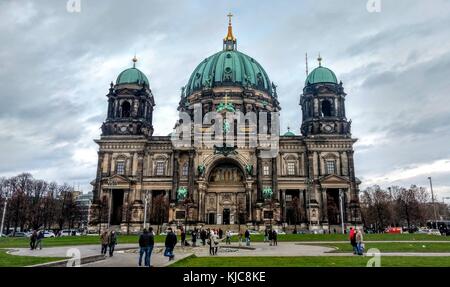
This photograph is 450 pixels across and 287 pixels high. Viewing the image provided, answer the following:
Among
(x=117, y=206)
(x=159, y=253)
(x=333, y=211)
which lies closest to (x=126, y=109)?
(x=117, y=206)

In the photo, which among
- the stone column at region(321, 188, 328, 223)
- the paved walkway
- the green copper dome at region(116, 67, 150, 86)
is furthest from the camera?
the green copper dome at region(116, 67, 150, 86)

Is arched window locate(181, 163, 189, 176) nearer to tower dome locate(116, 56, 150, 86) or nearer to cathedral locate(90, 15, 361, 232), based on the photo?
cathedral locate(90, 15, 361, 232)

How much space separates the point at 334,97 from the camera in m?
67.6

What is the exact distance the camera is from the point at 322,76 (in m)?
69.2

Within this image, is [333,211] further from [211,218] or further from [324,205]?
[211,218]

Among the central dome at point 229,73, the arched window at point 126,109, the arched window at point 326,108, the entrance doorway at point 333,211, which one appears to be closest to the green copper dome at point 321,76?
the arched window at point 326,108

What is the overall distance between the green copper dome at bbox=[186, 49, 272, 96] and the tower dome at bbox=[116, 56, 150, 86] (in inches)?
523

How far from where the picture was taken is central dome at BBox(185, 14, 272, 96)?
257ft

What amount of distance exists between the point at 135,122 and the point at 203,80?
66.8ft

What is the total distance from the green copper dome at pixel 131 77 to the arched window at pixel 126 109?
416 centimetres

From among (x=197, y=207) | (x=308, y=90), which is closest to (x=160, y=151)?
(x=197, y=207)

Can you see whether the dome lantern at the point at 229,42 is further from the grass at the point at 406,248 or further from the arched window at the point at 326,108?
the grass at the point at 406,248

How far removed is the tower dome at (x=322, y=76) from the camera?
68812mm

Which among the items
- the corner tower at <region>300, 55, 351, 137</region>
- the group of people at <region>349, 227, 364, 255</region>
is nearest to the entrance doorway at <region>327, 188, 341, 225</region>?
the corner tower at <region>300, 55, 351, 137</region>
